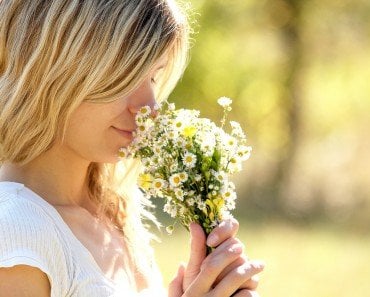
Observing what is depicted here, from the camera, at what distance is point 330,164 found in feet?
53.8

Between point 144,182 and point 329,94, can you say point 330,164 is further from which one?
point 144,182

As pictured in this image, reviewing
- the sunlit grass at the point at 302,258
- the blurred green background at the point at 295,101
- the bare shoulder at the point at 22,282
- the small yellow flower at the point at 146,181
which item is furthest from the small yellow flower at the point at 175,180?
the blurred green background at the point at 295,101

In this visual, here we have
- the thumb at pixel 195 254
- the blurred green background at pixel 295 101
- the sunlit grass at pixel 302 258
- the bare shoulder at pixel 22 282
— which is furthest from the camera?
the blurred green background at pixel 295 101

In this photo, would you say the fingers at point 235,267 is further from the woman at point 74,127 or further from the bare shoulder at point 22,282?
the bare shoulder at point 22,282

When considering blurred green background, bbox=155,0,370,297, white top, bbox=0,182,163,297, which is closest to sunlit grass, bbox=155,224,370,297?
blurred green background, bbox=155,0,370,297

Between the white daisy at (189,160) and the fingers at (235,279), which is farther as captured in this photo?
the white daisy at (189,160)

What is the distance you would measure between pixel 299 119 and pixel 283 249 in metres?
5.87

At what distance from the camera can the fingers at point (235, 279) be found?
98.3 inches

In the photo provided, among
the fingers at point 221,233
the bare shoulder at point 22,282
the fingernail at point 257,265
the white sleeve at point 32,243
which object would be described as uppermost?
the fingers at point 221,233

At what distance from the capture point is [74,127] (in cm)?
267

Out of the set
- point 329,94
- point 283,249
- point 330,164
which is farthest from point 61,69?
point 329,94

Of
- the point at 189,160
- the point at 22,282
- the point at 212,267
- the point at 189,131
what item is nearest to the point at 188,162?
the point at 189,160

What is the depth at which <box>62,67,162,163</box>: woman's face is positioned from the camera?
104 inches

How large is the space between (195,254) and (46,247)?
422 millimetres
